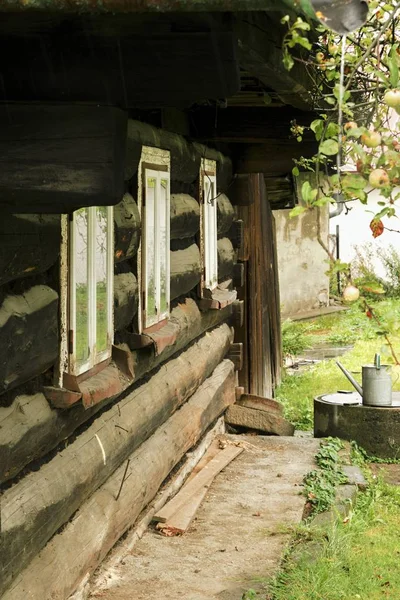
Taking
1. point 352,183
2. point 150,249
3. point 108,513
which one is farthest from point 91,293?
point 352,183

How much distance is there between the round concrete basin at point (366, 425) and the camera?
27.6 ft

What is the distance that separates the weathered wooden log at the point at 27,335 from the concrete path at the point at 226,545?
1355mm

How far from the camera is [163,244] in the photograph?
20.6 ft

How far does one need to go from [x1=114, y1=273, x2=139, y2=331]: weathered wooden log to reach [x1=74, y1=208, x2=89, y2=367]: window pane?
22.3 inches

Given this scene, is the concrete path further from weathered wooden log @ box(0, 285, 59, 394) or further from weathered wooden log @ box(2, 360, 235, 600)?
weathered wooden log @ box(0, 285, 59, 394)

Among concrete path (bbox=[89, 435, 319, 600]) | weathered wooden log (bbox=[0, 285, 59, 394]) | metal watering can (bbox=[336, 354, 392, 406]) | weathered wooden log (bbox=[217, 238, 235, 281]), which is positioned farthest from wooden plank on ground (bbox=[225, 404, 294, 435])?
weathered wooden log (bbox=[0, 285, 59, 394])

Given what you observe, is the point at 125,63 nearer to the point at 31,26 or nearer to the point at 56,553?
the point at 31,26

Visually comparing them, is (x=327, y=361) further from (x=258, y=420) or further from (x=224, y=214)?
(x=224, y=214)

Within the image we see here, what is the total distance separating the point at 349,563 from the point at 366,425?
280 cm

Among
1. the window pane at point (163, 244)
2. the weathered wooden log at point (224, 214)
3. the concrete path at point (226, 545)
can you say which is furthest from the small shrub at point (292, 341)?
the window pane at point (163, 244)

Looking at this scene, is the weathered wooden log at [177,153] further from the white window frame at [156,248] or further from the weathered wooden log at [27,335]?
the weathered wooden log at [27,335]

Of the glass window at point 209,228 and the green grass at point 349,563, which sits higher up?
the glass window at point 209,228

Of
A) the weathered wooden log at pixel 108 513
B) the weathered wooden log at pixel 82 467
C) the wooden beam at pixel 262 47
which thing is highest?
the wooden beam at pixel 262 47

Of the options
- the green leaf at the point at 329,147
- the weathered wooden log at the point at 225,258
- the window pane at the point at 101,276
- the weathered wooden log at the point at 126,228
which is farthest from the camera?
the weathered wooden log at the point at 225,258
